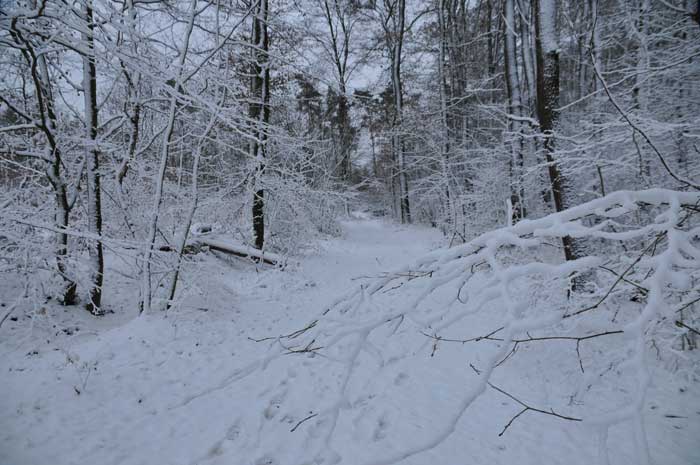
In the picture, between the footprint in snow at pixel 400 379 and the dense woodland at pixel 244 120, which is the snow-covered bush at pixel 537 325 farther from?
the dense woodland at pixel 244 120

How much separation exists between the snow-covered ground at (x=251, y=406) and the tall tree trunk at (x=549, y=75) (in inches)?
79.7

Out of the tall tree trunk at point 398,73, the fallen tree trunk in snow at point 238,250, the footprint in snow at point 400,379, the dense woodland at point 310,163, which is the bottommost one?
the footprint in snow at point 400,379

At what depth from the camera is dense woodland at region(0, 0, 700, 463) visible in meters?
1.32

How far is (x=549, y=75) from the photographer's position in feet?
14.2

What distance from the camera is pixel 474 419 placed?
3.00m

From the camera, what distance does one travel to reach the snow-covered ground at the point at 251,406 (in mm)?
2578

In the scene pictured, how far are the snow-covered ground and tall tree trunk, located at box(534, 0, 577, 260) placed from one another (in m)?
2.02

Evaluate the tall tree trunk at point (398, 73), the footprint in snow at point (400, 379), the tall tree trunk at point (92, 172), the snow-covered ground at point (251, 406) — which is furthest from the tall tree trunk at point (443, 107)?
the tall tree trunk at point (92, 172)

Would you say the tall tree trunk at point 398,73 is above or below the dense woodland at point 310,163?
above

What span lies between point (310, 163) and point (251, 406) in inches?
217

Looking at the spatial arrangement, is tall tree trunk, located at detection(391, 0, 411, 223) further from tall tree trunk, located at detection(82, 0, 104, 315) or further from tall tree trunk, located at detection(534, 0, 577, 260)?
tall tree trunk, located at detection(82, 0, 104, 315)

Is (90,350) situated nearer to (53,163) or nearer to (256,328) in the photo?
(256,328)

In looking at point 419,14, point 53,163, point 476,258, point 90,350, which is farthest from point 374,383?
point 419,14

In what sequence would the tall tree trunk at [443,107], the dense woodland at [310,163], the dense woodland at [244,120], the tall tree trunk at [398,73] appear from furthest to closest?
the tall tree trunk at [398,73] → the tall tree trunk at [443,107] → the dense woodland at [244,120] → the dense woodland at [310,163]
